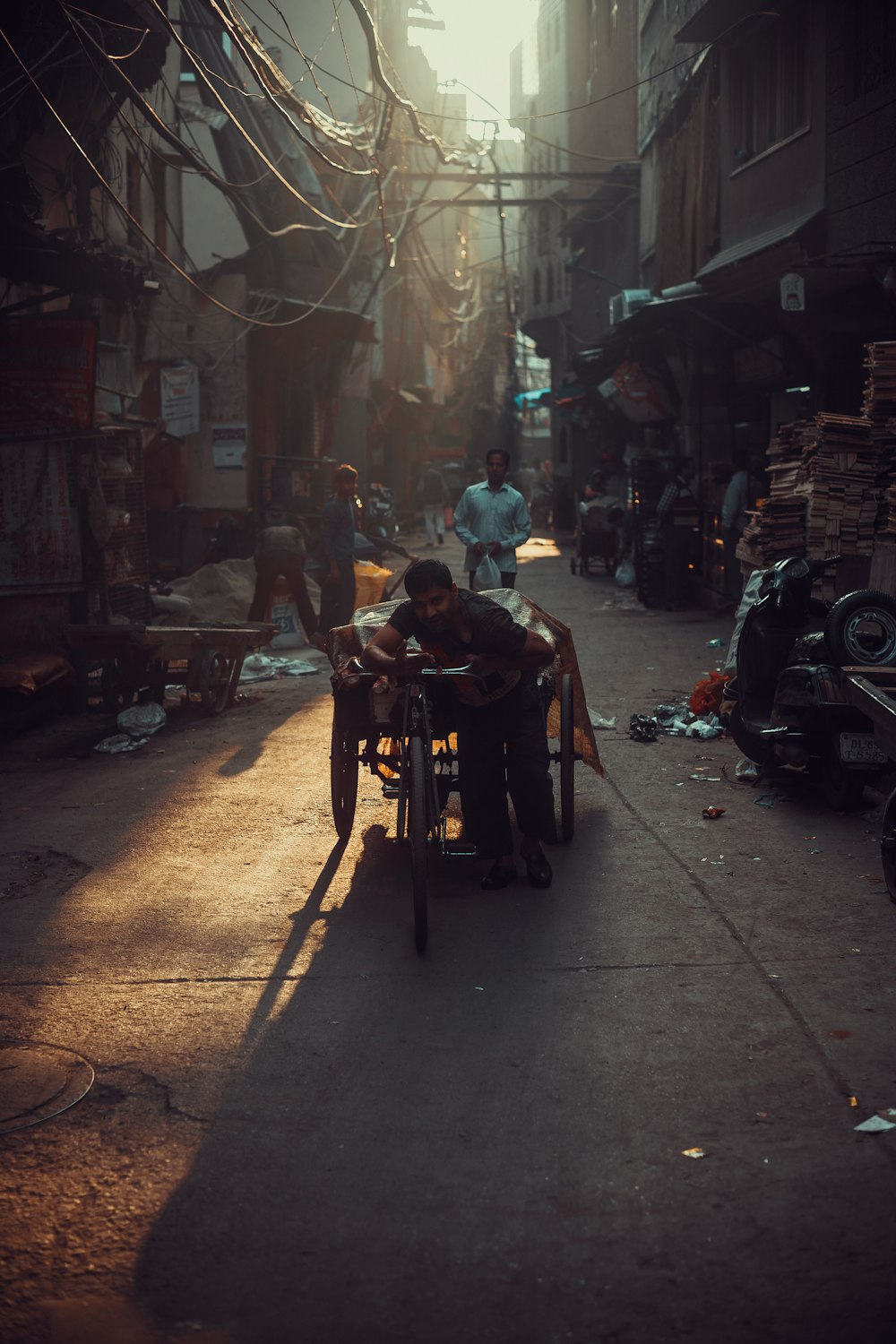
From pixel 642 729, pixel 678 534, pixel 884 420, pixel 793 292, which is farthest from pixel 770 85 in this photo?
pixel 642 729

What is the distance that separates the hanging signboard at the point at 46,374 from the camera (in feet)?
38.1

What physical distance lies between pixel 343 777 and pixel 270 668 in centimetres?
706

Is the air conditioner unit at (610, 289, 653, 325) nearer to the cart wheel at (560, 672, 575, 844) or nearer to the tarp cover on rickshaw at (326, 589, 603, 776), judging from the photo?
the tarp cover on rickshaw at (326, 589, 603, 776)

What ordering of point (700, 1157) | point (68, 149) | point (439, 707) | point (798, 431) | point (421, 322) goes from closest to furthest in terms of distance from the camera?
point (700, 1157) → point (439, 707) → point (798, 431) → point (68, 149) → point (421, 322)

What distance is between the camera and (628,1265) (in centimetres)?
316

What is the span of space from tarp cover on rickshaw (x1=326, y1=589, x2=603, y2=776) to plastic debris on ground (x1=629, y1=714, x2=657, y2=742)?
2126 millimetres

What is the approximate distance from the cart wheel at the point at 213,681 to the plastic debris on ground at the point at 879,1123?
821 centimetres

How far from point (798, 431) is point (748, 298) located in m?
5.07

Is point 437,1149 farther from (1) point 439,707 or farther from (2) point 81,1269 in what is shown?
(1) point 439,707

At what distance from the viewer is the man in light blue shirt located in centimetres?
1223

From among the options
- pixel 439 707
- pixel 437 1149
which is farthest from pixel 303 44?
pixel 437 1149

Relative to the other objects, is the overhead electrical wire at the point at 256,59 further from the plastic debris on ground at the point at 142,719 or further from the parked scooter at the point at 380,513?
the parked scooter at the point at 380,513

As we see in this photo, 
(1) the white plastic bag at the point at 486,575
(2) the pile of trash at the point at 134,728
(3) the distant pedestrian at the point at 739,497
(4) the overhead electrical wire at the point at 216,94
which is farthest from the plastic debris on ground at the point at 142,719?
(3) the distant pedestrian at the point at 739,497

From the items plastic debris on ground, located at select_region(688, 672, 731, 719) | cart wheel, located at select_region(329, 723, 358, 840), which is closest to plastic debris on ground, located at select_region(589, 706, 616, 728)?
plastic debris on ground, located at select_region(688, 672, 731, 719)
